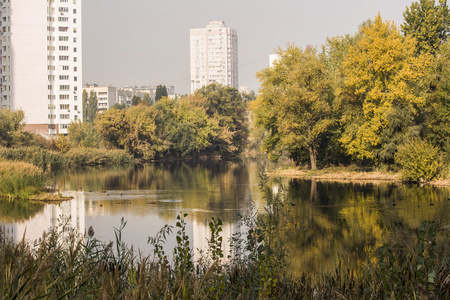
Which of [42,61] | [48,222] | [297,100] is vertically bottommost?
[48,222]

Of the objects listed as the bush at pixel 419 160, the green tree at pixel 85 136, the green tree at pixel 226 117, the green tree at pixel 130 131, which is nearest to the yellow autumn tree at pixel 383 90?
the bush at pixel 419 160

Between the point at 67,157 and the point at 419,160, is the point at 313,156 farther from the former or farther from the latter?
the point at 67,157

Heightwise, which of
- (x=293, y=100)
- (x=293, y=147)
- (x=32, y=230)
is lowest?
(x=32, y=230)

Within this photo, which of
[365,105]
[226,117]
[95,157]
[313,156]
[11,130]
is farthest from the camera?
[226,117]

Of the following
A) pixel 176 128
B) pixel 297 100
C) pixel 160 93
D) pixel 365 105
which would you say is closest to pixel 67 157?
pixel 176 128

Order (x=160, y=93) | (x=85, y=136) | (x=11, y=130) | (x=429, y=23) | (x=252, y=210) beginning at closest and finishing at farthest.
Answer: (x=252, y=210) → (x=429, y=23) → (x=11, y=130) → (x=85, y=136) → (x=160, y=93)

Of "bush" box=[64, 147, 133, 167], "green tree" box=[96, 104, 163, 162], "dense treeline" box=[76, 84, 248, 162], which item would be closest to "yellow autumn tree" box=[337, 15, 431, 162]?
"bush" box=[64, 147, 133, 167]

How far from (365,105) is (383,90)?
7.41 feet

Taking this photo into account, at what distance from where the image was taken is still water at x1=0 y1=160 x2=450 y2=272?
1655 cm

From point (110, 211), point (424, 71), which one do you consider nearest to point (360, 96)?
point (424, 71)

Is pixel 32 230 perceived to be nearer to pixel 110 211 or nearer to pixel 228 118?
pixel 110 211

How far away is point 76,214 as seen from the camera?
2434cm

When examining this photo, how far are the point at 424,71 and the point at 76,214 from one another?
2747 centimetres

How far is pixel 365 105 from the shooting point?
39.3 metres
